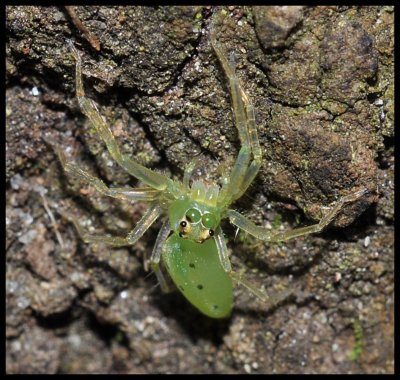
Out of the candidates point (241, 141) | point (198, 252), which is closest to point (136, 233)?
point (198, 252)

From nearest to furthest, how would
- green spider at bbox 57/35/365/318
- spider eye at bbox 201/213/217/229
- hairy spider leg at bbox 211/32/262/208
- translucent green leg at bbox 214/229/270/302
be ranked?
hairy spider leg at bbox 211/32/262/208
green spider at bbox 57/35/365/318
spider eye at bbox 201/213/217/229
translucent green leg at bbox 214/229/270/302

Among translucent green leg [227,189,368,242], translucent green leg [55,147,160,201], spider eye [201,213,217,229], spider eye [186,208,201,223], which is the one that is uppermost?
translucent green leg [55,147,160,201]

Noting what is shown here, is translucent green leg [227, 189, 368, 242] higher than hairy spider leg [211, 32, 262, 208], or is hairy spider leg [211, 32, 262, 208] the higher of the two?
hairy spider leg [211, 32, 262, 208]

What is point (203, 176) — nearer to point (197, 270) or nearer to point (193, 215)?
point (193, 215)

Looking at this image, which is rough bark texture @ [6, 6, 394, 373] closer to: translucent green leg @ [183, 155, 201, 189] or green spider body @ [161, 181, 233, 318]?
translucent green leg @ [183, 155, 201, 189]

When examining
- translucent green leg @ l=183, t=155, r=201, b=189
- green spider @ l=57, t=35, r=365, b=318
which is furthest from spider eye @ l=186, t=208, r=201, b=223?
translucent green leg @ l=183, t=155, r=201, b=189

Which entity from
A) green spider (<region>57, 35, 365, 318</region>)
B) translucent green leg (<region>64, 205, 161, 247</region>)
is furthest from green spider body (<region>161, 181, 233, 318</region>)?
translucent green leg (<region>64, 205, 161, 247</region>)

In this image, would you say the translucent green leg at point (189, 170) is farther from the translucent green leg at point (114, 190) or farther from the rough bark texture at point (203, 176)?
the translucent green leg at point (114, 190)

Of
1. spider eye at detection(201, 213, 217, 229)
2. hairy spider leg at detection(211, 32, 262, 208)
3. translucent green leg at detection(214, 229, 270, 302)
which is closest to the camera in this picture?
hairy spider leg at detection(211, 32, 262, 208)

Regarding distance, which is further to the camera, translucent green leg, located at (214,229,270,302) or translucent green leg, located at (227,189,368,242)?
translucent green leg, located at (214,229,270,302)
